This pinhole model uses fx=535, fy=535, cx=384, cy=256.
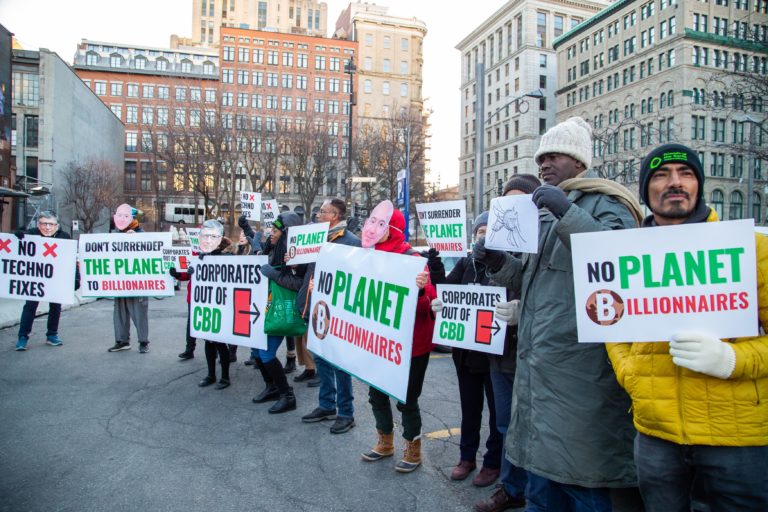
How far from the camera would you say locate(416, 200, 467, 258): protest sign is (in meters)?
8.35

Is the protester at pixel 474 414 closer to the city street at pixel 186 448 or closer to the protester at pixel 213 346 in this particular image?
the city street at pixel 186 448

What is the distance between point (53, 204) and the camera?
4181cm

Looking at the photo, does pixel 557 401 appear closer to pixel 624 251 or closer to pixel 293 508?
pixel 624 251

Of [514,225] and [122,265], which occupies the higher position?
[514,225]

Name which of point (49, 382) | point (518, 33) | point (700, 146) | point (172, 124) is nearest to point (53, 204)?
point (172, 124)

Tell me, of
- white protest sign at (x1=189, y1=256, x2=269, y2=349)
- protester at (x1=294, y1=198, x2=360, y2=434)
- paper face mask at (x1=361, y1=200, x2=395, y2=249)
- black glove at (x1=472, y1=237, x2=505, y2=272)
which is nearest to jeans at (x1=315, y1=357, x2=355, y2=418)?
protester at (x1=294, y1=198, x2=360, y2=434)

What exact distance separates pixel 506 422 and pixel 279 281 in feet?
9.41

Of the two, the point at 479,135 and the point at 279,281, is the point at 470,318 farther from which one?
the point at 479,135

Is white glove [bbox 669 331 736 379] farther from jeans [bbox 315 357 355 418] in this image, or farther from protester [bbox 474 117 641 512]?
jeans [bbox 315 357 355 418]

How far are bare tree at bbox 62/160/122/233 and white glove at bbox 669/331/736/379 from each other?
46.5 meters

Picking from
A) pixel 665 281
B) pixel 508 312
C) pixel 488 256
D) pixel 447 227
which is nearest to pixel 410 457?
pixel 508 312

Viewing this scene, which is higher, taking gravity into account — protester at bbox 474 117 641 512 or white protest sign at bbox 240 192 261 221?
white protest sign at bbox 240 192 261 221

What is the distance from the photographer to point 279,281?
5629 mm

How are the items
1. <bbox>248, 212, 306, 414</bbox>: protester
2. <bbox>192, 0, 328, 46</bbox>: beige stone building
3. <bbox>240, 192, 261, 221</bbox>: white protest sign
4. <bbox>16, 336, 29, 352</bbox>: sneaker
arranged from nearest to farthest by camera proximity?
<bbox>248, 212, 306, 414</bbox>: protester
<bbox>16, 336, 29, 352</bbox>: sneaker
<bbox>240, 192, 261, 221</bbox>: white protest sign
<bbox>192, 0, 328, 46</bbox>: beige stone building
